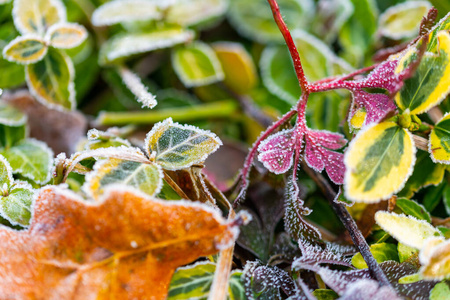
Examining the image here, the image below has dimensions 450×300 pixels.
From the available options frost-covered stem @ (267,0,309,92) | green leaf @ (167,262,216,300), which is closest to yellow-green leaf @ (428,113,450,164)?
frost-covered stem @ (267,0,309,92)

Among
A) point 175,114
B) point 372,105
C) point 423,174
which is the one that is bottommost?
point 175,114

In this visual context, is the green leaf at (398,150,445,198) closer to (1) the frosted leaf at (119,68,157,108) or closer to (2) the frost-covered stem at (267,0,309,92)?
(2) the frost-covered stem at (267,0,309,92)

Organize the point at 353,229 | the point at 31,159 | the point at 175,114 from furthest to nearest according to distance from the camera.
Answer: the point at 175,114 → the point at 31,159 → the point at 353,229

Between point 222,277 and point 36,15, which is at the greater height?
point 36,15

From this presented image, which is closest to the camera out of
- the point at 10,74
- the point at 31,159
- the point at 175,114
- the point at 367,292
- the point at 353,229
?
the point at 367,292

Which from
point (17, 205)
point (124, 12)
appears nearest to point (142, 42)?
point (124, 12)

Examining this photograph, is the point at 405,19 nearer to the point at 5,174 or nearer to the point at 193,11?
the point at 193,11

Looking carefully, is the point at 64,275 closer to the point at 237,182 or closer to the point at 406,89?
the point at 237,182

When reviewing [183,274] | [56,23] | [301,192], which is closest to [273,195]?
[301,192]

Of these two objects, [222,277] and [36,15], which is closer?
[222,277]
